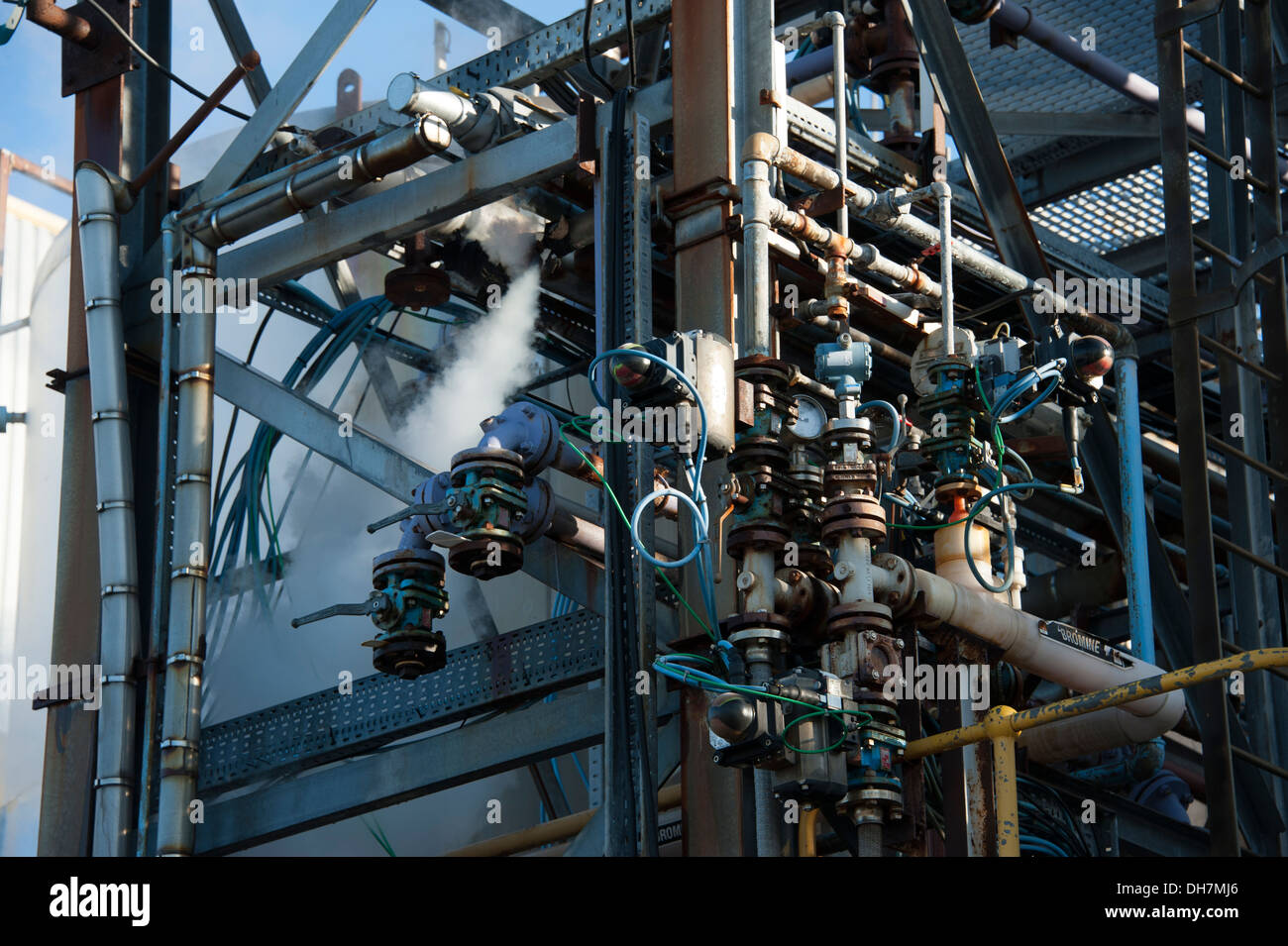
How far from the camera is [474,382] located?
14.1 meters

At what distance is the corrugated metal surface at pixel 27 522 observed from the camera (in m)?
18.0

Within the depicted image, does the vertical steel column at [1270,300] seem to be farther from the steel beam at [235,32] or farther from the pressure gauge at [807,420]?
the steel beam at [235,32]

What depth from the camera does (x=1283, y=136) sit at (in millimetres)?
14422

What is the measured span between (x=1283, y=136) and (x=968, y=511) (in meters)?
6.40

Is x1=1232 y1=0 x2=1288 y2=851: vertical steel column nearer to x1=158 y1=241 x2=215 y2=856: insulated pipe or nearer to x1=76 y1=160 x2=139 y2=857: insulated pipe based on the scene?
x1=158 y1=241 x2=215 y2=856: insulated pipe

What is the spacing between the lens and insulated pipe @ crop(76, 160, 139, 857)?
451 inches

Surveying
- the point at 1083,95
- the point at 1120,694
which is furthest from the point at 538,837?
the point at 1083,95

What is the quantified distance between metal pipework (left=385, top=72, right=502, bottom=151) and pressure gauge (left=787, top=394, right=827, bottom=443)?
282 centimetres

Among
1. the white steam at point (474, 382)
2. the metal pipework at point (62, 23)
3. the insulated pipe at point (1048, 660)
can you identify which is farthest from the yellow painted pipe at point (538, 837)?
the metal pipework at point (62, 23)

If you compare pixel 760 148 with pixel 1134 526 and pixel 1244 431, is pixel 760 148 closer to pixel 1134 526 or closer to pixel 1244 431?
pixel 1134 526

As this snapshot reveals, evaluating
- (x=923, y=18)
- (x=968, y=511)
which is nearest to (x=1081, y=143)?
(x=923, y=18)

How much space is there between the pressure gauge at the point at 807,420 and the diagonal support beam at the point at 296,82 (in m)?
3.92

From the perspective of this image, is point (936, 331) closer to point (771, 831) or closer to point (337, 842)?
point (771, 831)

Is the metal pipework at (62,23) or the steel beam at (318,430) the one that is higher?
the metal pipework at (62,23)
